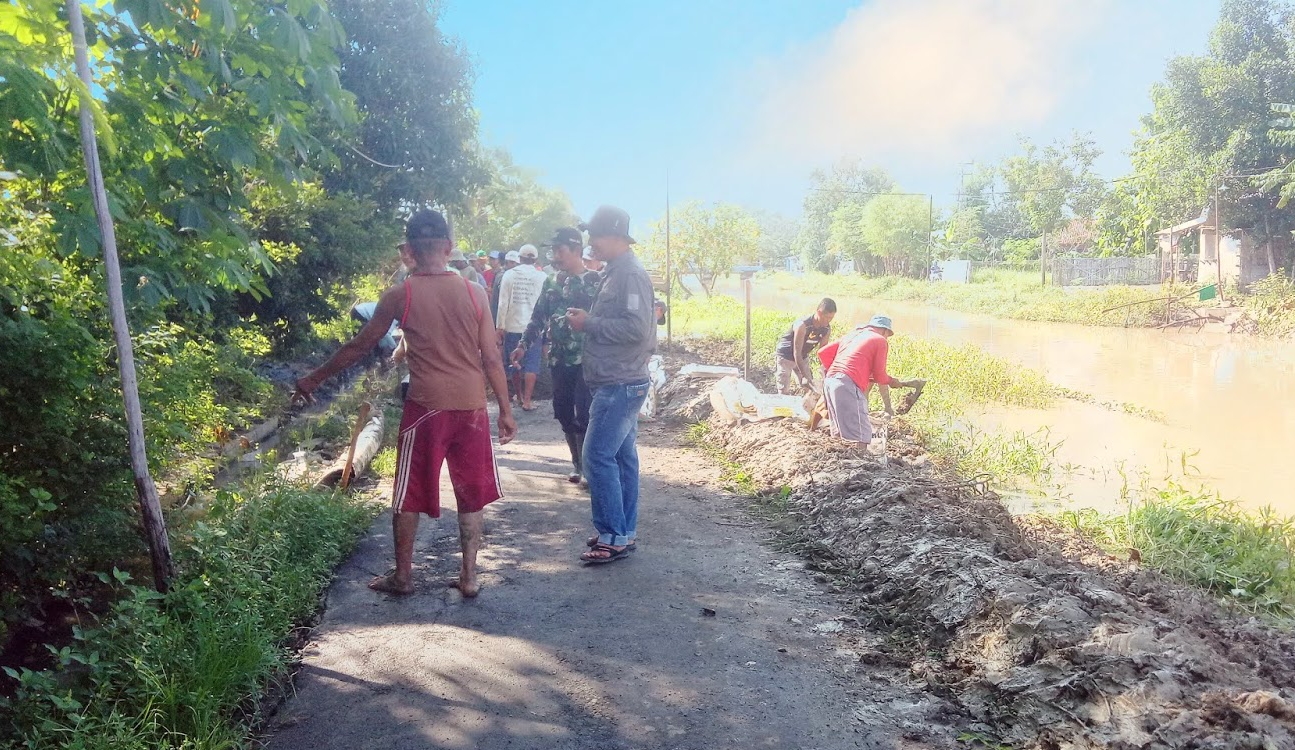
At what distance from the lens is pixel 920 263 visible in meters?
57.1

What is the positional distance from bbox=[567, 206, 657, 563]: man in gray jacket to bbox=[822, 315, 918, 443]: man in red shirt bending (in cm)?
321

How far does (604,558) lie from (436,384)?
141 centimetres

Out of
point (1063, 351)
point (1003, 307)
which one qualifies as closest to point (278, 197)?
point (1063, 351)

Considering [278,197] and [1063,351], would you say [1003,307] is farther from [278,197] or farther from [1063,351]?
[278,197]

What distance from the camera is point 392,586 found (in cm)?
434

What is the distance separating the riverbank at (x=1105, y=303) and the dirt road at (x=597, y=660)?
2306 cm

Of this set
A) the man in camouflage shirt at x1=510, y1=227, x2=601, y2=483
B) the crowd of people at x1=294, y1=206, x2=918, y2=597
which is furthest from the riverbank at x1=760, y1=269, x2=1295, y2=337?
the crowd of people at x1=294, y1=206, x2=918, y2=597

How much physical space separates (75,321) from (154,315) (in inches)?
26.4

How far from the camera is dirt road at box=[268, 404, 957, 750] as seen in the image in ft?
10.2

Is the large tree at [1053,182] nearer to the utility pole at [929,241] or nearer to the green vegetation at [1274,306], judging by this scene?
the utility pole at [929,241]

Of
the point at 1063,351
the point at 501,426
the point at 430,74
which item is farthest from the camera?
the point at 1063,351

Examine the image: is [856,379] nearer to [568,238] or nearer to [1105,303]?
[568,238]

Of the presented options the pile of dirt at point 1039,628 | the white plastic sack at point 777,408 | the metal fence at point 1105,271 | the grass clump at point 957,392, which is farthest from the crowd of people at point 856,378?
the metal fence at point 1105,271

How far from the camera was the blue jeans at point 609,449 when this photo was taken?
481 cm
